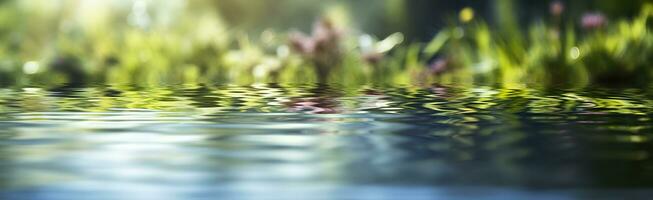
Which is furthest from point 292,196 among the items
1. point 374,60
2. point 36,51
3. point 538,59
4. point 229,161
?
point 36,51

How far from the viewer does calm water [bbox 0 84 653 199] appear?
1.11 meters

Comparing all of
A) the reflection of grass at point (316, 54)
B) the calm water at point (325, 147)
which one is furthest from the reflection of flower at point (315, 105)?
the reflection of grass at point (316, 54)

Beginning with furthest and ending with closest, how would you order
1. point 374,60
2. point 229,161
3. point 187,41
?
point 187,41 < point 374,60 < point 229,161

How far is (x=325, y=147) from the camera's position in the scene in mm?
1608

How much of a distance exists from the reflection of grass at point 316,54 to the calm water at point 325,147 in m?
2.51

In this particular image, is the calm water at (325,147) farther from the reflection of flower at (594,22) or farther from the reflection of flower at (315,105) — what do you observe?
the reflection of flower at (594,22)

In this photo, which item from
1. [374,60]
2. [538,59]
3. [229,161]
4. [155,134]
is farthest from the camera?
[374,60]

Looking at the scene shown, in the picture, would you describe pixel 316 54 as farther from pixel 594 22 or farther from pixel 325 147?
pixel 325 147

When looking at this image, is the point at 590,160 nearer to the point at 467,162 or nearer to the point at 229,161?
the point at 467,162

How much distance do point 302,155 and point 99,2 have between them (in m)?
6.01

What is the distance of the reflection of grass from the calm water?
251cm

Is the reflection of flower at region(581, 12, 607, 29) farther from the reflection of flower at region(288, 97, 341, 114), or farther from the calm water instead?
the reflection of flower at region(288, 97, 341, 114)

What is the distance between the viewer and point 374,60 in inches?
240

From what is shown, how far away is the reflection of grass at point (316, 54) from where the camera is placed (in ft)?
17.9
